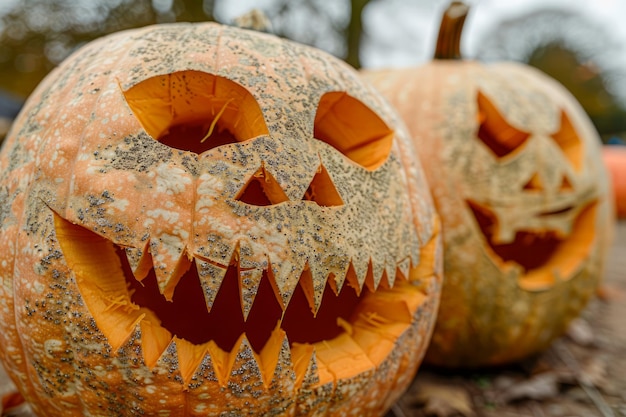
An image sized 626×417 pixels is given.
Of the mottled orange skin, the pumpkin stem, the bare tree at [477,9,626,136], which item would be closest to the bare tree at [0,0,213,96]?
the pumpkin stem

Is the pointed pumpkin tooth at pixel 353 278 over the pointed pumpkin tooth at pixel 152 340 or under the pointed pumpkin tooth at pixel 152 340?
over

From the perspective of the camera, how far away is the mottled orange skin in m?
A: 2.68

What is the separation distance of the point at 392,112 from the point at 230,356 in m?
1.18

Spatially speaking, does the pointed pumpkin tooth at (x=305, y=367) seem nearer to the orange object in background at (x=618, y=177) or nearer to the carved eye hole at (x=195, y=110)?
the carved eye hole at (x=195, y=110)

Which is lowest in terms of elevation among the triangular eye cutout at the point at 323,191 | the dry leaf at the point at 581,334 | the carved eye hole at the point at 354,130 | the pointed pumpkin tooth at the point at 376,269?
the dry leaf at the point at 581,334

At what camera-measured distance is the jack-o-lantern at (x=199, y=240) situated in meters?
1.57

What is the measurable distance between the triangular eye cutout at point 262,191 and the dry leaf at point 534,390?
1776 mm

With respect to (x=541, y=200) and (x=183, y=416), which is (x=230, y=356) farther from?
(x=541, y=200)

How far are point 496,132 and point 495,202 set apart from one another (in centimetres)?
48

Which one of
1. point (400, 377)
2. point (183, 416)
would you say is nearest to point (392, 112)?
point (400, 377)

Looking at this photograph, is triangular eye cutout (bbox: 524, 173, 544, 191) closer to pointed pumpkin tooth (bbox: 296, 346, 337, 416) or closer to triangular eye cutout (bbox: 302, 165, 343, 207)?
triangular eye cutout (bbox: 302, 165, 343, 207)

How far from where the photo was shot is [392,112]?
2227 millimetres

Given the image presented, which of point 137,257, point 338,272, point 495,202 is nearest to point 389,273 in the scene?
point 338,272

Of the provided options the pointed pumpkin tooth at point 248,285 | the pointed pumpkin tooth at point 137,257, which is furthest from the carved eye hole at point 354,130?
the pointed pumpkin tooth at point 137,257
